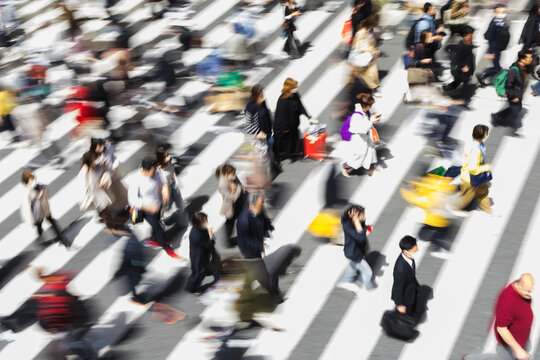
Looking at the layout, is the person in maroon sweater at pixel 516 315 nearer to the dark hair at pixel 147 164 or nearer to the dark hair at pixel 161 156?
the dark hair at pixel 147 164

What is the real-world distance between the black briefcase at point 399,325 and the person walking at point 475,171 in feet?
8.05

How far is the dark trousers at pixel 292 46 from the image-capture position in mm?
14820

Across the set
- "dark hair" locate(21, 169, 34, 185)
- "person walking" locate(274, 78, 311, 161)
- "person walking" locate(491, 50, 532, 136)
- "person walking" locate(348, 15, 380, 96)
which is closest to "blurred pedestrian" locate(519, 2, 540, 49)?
"person walking" locate(491, 50, 532, 136)

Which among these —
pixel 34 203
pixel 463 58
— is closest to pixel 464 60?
pixel 463 58

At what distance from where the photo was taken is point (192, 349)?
9.01m

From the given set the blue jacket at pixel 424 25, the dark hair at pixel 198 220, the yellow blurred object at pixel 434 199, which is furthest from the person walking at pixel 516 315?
the blue jacket at pixel 424 25

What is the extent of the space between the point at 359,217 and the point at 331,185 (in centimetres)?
182

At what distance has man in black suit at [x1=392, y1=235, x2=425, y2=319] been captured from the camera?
799 cm

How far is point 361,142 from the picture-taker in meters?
11.1

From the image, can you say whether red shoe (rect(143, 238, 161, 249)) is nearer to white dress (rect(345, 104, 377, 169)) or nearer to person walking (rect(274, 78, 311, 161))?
person walking (rect(274, 78, 311, 161))

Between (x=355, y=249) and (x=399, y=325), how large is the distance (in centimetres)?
113

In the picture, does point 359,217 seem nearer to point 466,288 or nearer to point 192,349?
point 466,288

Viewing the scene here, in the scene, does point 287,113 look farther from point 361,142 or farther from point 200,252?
point 200,252

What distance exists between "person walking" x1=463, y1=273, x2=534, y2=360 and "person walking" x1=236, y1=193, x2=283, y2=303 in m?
3.11
